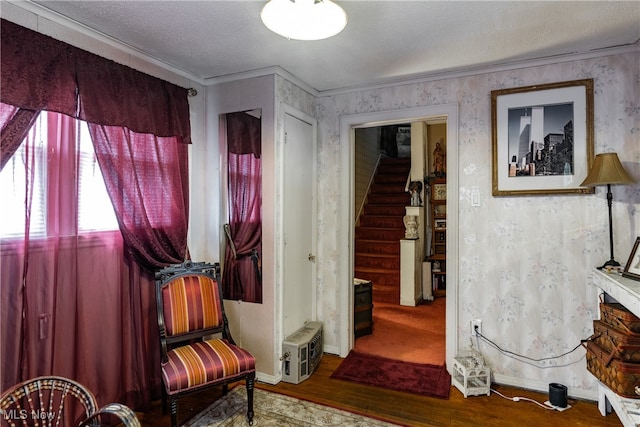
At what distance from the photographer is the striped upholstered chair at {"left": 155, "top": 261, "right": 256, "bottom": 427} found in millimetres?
2141

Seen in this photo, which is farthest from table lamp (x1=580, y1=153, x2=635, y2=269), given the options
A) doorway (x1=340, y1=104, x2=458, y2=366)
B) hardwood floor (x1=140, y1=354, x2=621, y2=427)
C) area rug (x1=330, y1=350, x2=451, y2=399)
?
area rug (x1=330, y1=350, x2=451, y2=399)

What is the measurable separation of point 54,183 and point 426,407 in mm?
2722

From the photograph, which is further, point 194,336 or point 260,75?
point 260,75

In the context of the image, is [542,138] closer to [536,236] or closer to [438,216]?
[536,236]

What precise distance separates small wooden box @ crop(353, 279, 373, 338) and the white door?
0.57 metres

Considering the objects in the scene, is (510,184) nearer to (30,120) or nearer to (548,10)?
(548,10)

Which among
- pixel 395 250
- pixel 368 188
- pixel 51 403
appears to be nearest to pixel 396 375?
pixel 51 403

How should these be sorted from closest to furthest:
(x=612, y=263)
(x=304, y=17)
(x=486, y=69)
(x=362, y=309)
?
(x=304, y=17) < (x=612, y=263) < (x=486, y=69) < (x=362, y=309)

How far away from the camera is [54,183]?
204cm

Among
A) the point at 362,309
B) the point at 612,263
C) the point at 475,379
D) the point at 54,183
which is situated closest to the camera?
the point at 54,183

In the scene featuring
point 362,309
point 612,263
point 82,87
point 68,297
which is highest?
point 82,87

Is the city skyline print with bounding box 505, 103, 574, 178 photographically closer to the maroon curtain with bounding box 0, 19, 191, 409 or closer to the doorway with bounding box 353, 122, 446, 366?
the doorway with bounding box 353, 122, 446, 366

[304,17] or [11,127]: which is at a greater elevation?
[304,17]

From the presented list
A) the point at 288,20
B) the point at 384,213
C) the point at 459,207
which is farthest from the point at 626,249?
the point at 384,213
